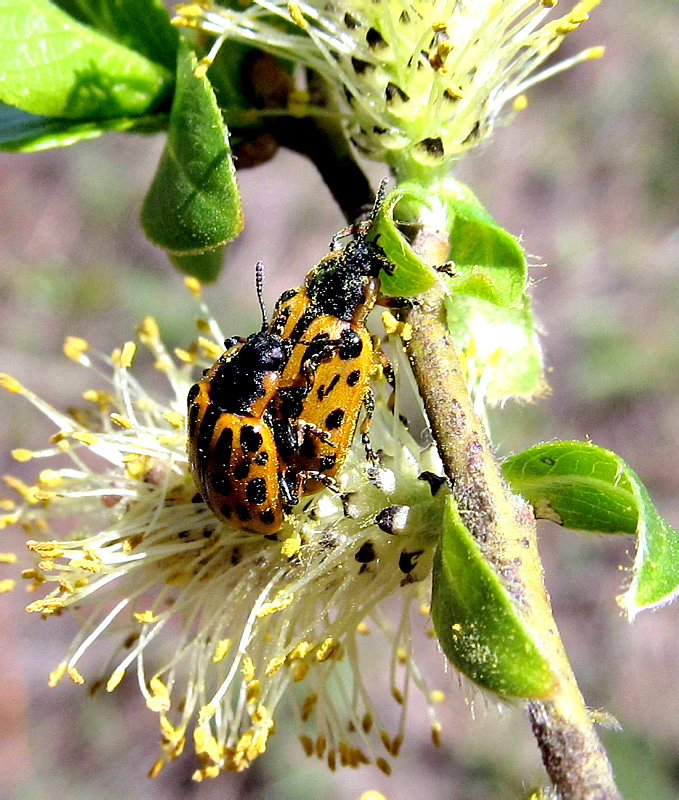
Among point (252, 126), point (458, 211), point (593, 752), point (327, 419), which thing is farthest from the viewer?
point (252, 126)

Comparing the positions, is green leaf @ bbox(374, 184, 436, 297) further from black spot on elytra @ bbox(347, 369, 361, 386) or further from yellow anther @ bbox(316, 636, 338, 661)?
yellow anther @ bbox(316, 636, 338, 661)

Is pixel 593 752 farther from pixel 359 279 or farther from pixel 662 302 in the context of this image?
pixel 662 302

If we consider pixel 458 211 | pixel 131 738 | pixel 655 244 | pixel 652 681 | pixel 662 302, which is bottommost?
pixel 652 681

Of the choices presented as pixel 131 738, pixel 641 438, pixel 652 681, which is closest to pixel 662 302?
pixel 641 438

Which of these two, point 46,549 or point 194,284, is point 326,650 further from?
point 194,284

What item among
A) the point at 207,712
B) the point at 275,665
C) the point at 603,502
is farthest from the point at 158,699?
the point at 603,502

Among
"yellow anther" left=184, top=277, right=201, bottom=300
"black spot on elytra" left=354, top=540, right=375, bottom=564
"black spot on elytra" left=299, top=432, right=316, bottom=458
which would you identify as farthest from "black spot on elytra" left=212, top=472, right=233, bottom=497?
"yellow anther" left=184, top=277, right=201, bottom=300
